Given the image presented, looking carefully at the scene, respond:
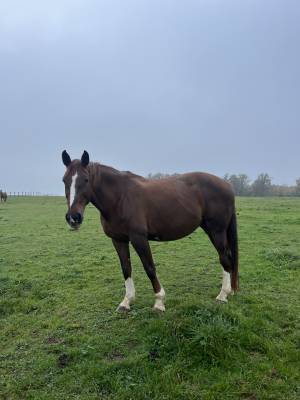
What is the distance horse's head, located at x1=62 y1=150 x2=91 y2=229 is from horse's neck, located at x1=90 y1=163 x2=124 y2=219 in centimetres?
25

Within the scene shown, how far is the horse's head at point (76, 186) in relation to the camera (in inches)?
234

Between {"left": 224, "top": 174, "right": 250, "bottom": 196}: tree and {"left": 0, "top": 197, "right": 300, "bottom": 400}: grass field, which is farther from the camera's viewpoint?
{"left": 224, "top": 174, "right": 250, "bottom": 196}: tree

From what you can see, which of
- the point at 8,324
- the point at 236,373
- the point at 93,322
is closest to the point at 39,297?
the point at 8,324

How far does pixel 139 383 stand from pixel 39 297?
13.2 feet

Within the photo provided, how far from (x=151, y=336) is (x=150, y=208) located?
83.5 inches

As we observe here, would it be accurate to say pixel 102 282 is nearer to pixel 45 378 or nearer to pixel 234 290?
pixel 234 290

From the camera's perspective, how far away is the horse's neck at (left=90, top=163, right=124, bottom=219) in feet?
21.4

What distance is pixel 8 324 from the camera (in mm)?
6773

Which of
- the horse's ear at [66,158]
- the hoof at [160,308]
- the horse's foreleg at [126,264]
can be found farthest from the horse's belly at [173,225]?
the horse's ear at [66,158]

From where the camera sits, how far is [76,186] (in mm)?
6062

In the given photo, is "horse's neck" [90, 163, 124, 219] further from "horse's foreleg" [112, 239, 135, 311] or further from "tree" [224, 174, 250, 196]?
"tree" [224, 174, 250, 196]

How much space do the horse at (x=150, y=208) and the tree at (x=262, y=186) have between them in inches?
2181

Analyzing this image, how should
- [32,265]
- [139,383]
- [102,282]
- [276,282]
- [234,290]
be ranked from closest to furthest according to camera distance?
1. [139,383]
2. [234,290]
3. [276,282]
4. [102,282]
5. [32,265]

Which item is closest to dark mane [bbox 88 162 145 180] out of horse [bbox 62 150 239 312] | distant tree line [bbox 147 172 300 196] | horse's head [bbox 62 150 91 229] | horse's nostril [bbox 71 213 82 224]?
horse [bbox 62 150 239 312]
